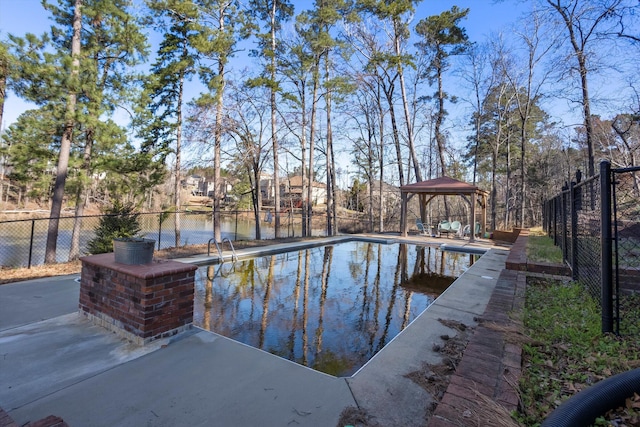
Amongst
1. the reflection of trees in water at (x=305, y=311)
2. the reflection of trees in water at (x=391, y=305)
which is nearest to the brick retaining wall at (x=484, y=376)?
the reflection of trees in water at (x=391, y=305)

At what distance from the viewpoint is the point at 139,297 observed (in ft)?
8.77

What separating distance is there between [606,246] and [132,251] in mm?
4004

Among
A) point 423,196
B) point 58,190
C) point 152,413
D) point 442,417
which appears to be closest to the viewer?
point 442,417

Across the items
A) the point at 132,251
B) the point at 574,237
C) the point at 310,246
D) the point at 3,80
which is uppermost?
the point at 3,80

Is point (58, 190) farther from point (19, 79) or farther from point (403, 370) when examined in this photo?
point (403, 370)

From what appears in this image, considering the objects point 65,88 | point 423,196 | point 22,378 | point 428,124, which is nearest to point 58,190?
point 65,88

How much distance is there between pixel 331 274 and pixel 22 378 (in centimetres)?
483

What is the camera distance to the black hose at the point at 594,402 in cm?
128

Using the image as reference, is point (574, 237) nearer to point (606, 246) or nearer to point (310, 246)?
point (606, 246)

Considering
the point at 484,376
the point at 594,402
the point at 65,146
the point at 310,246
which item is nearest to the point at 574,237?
the point at 484,376

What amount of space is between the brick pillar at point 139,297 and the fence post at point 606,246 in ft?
11.5

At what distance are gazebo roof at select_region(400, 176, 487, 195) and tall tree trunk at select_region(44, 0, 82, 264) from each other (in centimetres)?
1103

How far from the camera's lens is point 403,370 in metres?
2.35

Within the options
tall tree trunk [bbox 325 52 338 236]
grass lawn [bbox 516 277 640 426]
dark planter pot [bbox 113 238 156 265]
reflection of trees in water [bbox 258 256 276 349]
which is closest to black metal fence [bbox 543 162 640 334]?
grass lawn [bbox 516 277 640 426]
